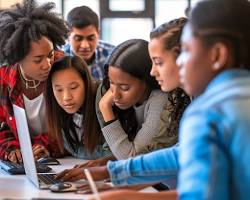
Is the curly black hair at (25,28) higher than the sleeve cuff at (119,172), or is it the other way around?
the curly black hair at (25,28)

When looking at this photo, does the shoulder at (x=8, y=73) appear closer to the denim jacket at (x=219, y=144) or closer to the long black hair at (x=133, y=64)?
the long black hair at (x=133, y=64)

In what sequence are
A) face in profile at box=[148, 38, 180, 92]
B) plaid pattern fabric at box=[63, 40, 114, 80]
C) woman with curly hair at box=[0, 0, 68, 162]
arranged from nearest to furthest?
face in profile at box=[148, 38, 180, 92] < woman with curly hair at box=[0, 0, 68, 162] < plaid pattern fabric at box=[63, 40, 114, 80]

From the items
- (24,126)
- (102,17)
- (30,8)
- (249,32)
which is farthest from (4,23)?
(102,17)

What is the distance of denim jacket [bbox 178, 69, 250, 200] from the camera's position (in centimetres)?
76

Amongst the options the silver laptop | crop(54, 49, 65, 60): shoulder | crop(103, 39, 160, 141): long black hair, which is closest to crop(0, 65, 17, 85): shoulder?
crop(54, 49, 65, 60): shoulder

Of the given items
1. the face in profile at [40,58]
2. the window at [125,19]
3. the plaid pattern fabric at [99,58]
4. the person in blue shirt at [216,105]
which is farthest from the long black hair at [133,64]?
the window at [125,19]

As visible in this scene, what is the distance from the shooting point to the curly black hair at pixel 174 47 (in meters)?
1.54

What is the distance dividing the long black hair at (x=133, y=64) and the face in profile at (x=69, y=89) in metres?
0.12

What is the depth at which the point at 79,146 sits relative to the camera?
2.01m

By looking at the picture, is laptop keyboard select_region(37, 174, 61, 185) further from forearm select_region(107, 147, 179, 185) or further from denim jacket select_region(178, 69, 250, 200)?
denim jacket select_region(178, 69, 250, 200)

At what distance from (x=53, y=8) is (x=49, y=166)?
73 cm

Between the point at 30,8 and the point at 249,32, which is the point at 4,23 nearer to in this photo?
the point at 30,8

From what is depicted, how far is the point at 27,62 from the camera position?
2.02 m

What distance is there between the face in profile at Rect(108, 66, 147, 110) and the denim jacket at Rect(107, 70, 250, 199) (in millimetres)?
939
